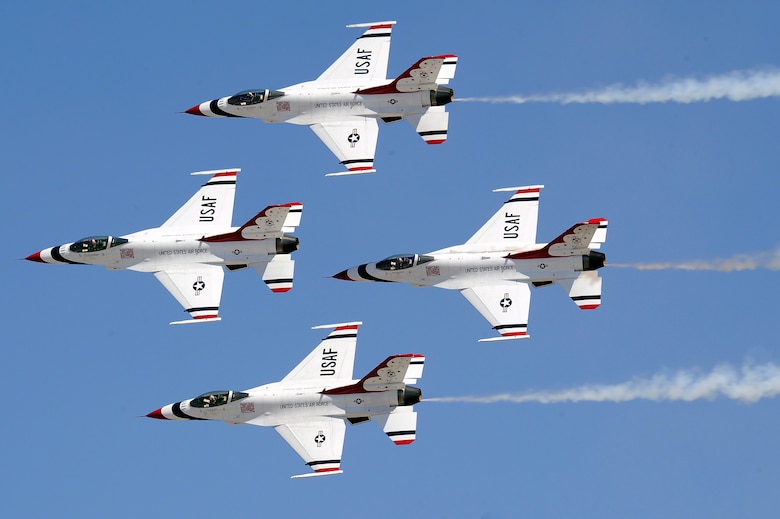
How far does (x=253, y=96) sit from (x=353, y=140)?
446 centimetres

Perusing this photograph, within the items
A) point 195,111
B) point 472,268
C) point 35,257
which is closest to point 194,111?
point 195,111

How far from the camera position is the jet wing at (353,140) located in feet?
303

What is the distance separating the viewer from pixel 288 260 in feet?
298

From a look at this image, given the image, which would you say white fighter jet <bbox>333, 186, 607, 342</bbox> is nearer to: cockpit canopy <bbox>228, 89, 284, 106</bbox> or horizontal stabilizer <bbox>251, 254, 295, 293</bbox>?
horizontal stabilizer <bbox>251, 254, 295, 293</bbox>

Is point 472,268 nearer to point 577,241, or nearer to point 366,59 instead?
point 577,241

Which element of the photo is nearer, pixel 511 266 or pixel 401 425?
pixel 401 425

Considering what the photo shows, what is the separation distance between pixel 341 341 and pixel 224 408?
16.4 feet

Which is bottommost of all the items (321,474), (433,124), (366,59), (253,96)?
(321,474)

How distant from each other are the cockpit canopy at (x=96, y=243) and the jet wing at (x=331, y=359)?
8.48m

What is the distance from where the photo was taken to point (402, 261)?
3610 inches

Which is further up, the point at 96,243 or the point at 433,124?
the point at 433,124

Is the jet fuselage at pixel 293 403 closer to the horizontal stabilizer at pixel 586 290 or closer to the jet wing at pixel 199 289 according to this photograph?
the jet wing at pixel 199 289

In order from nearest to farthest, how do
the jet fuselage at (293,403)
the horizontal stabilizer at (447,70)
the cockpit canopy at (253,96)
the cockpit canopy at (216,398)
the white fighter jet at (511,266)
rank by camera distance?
1. the jet fuselage at (293,403)
2. the white fighter jet at (511,266)
3. the cockpit canopy at (216,398)
4. the horizontal stabilizer at (447,70)
5. the cockpit canopy at (253,96)

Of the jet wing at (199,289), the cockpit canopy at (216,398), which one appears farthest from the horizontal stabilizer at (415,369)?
the jet wing at (199,289)
